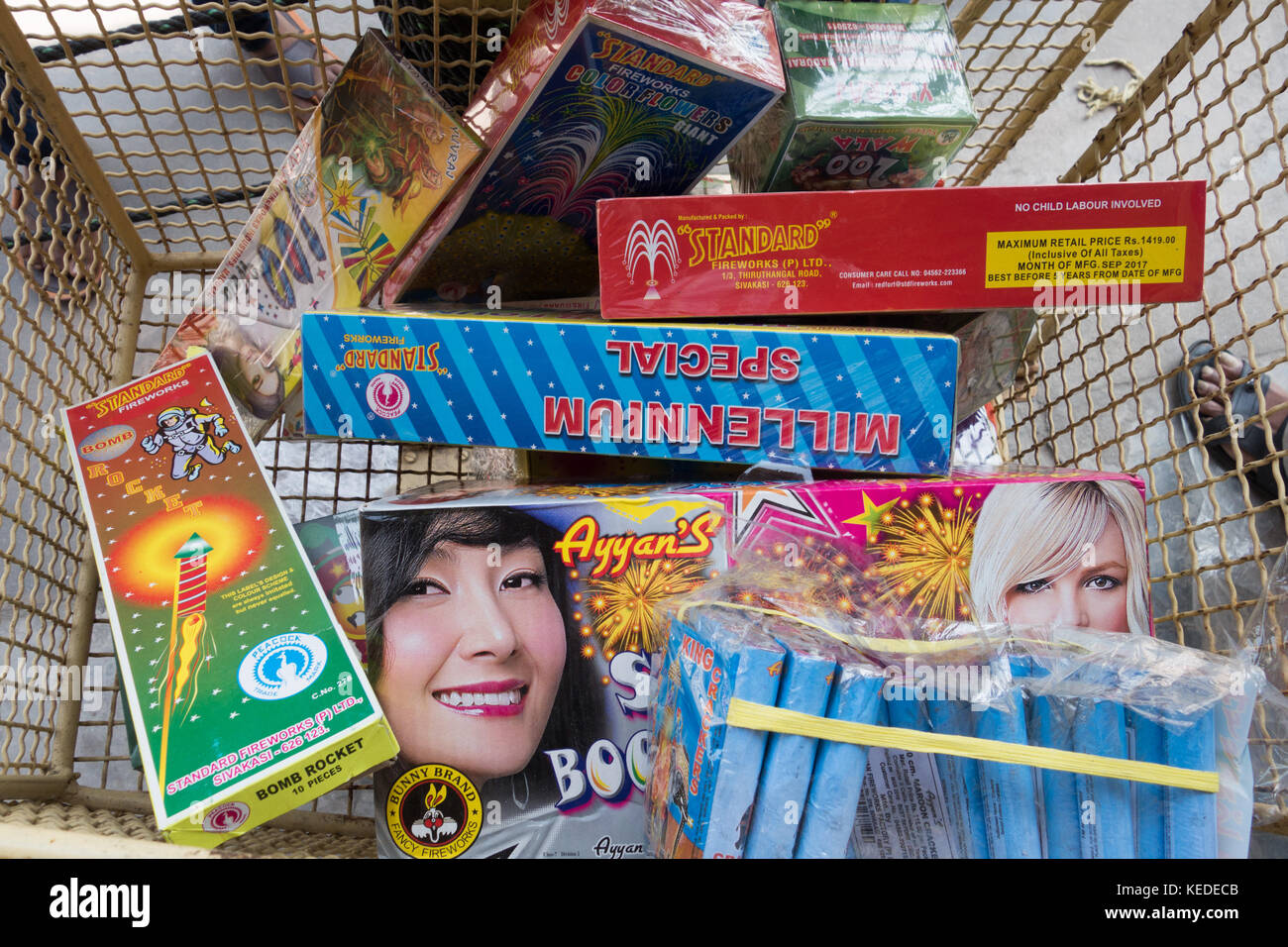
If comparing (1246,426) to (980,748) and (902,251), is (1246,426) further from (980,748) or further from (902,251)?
(980,748)

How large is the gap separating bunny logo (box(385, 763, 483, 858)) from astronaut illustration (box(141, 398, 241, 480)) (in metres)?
0.33

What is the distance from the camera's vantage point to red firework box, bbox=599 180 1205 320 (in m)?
0.77

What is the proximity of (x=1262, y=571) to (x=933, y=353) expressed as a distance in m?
0.31

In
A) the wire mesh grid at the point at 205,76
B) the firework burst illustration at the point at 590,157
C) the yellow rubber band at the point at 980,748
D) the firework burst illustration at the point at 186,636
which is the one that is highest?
the wire mesh grid at the point at 205,76

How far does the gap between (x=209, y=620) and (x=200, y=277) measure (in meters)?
0.56

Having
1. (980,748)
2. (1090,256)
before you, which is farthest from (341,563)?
(1090,256)

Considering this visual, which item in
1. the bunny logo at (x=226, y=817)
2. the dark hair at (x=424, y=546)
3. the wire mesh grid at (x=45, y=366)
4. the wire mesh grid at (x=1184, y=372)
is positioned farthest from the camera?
the wire mesh grid at (x=1184, y=372)

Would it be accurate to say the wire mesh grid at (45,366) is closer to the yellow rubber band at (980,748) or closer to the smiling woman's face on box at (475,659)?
the smiling woman's face on box at (475,659)

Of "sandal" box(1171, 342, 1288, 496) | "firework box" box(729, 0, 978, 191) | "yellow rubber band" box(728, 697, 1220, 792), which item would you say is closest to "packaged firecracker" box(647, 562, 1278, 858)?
"yellow rubber band" box(728, 697, 1220, 792)

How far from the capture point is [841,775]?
0.52m

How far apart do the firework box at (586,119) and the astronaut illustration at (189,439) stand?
7.7 inches

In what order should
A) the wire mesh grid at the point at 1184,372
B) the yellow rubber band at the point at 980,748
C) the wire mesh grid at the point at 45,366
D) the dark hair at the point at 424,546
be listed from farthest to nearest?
the wire mesh grid at the point at 1184,372 → the wire mesh grid at the point at 45,366 → the dark hair at the point at 424,546 → the yellow rubber band at the point at 980,748

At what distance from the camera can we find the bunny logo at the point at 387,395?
0.81m

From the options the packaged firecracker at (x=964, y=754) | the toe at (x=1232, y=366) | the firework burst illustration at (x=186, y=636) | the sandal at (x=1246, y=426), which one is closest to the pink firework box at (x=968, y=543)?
the packaged firecracker at (x=964, y=754)
